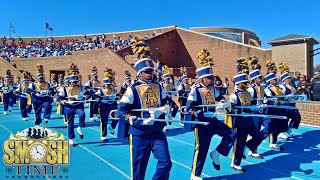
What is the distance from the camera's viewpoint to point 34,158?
291 inches

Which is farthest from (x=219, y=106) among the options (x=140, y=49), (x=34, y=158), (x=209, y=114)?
(x=34, y=158)

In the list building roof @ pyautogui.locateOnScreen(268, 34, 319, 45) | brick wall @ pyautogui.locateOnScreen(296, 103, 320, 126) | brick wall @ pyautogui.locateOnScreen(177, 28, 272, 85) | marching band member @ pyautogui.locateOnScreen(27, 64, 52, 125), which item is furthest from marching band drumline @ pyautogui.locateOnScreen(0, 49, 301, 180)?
brick wall @ pyautogui.locateOnScreen(177, 28, 272, 85)

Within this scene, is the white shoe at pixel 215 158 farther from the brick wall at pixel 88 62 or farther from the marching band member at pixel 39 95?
the brick wall at pixel 88 62

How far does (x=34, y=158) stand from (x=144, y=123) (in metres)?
3.26

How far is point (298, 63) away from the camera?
19.8 m

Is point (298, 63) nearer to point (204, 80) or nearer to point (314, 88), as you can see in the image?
point (314, 88)

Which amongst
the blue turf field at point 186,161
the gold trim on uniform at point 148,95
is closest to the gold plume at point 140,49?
the gold trim on uniform at point 148,95

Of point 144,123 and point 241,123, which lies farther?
point 241,123

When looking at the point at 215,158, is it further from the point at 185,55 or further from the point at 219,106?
the point at 185,55

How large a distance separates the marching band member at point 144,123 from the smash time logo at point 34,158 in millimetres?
2374

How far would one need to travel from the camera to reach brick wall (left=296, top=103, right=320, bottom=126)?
532 inches

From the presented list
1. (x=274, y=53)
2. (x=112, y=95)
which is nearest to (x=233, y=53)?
(x=274, y=53)

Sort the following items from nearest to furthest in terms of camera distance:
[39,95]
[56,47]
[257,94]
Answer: [257,94], [39,95], [56,47]

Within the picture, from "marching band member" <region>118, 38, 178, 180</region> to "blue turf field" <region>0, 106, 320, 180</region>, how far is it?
174 centimetres
